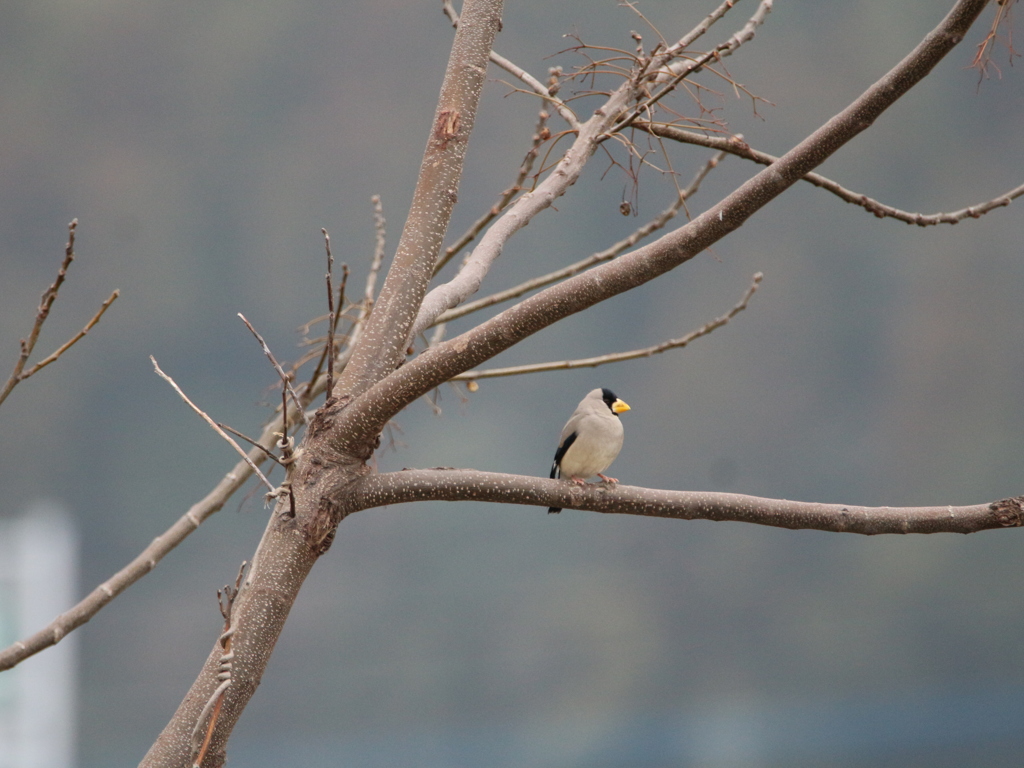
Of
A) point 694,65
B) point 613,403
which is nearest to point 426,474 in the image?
point 694,65

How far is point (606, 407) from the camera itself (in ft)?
6.73

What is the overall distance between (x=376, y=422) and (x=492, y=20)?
0.54 m

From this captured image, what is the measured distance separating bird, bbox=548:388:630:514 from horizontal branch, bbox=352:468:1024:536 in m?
0.84

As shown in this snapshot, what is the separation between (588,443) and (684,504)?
90 centimetres

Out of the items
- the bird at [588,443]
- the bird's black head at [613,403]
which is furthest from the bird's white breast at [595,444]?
the bird's black head at [613,403]

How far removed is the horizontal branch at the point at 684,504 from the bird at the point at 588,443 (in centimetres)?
84

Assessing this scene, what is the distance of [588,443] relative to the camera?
1.89 m

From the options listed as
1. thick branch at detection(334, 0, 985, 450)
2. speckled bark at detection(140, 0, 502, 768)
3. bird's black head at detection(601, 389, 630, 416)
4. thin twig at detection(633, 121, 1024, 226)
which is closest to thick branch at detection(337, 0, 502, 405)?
speckled bark at detection(140, 0, 502, 768)

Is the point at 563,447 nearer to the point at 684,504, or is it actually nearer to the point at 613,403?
the point at 613,403

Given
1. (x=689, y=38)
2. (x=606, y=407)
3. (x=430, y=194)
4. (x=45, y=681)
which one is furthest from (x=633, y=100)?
(x=45, y=681)

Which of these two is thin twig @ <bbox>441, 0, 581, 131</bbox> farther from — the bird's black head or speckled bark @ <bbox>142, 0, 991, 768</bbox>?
the bird's black head

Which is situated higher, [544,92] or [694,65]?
[544,92]

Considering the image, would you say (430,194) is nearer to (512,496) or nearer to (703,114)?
(512,496)

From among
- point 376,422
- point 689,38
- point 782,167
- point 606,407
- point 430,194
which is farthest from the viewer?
point 606,407
